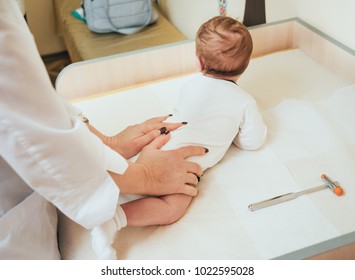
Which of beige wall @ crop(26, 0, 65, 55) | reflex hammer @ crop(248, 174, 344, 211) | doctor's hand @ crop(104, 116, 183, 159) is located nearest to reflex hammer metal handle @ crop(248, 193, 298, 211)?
reflex hammer @ crop(248, 174, 344, 211)

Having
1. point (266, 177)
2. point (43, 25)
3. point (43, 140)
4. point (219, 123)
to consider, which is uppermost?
point (43, 140)

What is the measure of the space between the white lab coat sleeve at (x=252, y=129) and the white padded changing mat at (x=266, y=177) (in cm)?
3

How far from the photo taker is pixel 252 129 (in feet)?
3.37

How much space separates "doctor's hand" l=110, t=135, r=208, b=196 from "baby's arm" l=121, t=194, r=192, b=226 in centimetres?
2

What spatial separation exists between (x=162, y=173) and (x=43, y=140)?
0.38 metres

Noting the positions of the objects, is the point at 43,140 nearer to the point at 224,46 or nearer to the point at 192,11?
the point at 224,46

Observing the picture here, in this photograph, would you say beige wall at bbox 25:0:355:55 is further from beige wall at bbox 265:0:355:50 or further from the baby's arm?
the baby's arm

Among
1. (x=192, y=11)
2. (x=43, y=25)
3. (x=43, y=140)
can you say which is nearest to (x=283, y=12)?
(x=192, y=11)

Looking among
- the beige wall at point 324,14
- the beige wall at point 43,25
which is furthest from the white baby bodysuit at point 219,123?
the beige wall at point 43,25

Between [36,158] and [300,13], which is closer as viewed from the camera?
[36,158]

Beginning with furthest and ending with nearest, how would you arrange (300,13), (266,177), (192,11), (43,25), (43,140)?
(43,25) → (192,11) → (300,13) → (266,177) → (43,140)

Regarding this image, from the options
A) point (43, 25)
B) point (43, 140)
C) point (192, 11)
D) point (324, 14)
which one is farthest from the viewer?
point (43, 25)

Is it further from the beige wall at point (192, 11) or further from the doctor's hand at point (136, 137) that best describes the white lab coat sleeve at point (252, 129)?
the beige wall at point (192, 11)
